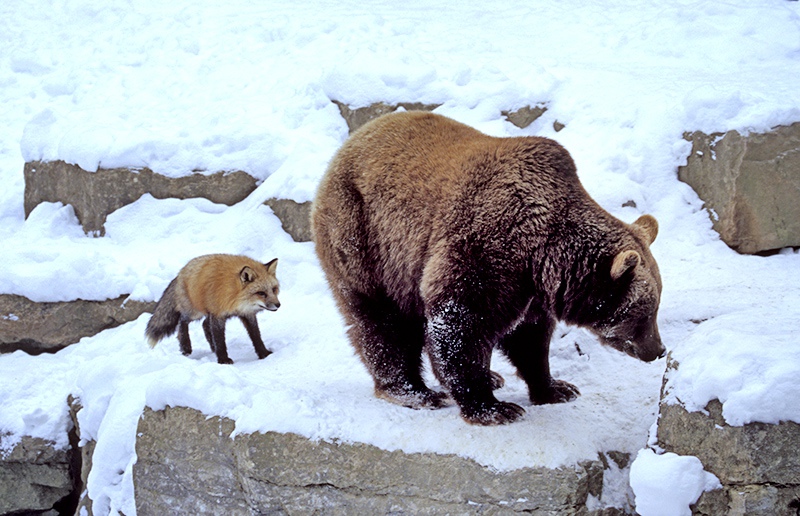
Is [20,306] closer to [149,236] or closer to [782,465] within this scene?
[149,236]

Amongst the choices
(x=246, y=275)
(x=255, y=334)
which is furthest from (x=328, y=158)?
(x=255, y=334)

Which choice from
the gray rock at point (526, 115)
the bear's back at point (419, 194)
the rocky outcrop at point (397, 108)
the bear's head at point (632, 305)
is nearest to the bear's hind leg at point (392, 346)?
the bear's back at point (419, 194)

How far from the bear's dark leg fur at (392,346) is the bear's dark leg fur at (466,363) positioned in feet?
1.46

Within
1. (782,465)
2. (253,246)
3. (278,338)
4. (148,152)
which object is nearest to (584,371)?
(782,465)

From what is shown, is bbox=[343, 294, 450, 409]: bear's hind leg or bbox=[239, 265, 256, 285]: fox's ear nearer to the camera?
bbox=[343, 294, 450, 409]: bear's hind leg

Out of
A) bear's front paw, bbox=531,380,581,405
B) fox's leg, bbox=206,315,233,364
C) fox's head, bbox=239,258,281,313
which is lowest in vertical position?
fox's leg, bbox=206,315,233,364

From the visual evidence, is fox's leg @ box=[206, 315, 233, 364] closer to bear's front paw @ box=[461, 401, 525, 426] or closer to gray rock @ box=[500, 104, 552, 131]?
bear's front paw @ box=[461, 401, 525, 426]

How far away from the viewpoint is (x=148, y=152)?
9.14 metres

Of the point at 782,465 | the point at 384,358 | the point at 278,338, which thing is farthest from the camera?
the point at 278,338

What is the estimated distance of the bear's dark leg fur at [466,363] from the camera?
415cm

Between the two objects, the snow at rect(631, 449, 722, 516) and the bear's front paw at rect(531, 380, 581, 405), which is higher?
the snow at rect(631, 449, 722, 516)

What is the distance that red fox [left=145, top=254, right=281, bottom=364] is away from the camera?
7.02 metres

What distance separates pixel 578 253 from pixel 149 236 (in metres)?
5.94

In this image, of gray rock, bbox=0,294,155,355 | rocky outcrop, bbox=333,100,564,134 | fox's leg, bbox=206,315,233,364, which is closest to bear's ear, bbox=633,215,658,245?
rocky outcrop, bbox=333,100,564,134
